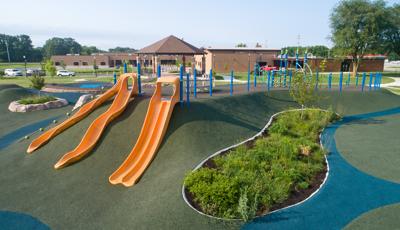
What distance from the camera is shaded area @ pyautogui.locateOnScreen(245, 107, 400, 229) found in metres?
6.98

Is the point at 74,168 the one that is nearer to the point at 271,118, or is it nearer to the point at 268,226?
the point at 268,226

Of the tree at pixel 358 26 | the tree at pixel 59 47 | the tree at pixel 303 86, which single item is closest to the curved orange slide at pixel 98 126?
the tree at pixel 303 86

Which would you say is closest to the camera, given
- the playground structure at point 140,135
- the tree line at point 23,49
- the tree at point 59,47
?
the playground structure at point 140,135

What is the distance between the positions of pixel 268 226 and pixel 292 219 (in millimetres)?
752

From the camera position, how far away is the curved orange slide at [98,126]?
1082cm

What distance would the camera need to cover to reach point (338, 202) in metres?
7.90

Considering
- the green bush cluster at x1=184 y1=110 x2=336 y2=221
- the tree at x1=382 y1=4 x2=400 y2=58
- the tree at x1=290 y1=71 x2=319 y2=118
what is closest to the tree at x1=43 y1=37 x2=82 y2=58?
the tree at x1=382 y1=4 x2=400 y2=58

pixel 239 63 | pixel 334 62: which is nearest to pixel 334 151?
pixel 239 63

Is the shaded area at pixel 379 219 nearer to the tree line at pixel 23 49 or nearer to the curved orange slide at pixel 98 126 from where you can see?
the curved orange slide at pixel 98 126

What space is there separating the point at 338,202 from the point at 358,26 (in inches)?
1914

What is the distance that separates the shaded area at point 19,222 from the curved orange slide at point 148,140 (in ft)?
7.98

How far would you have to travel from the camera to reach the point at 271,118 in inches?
594

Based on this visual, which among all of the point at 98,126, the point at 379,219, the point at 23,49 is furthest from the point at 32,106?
the point at 23,49

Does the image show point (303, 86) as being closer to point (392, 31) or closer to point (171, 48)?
point (171, 48)
